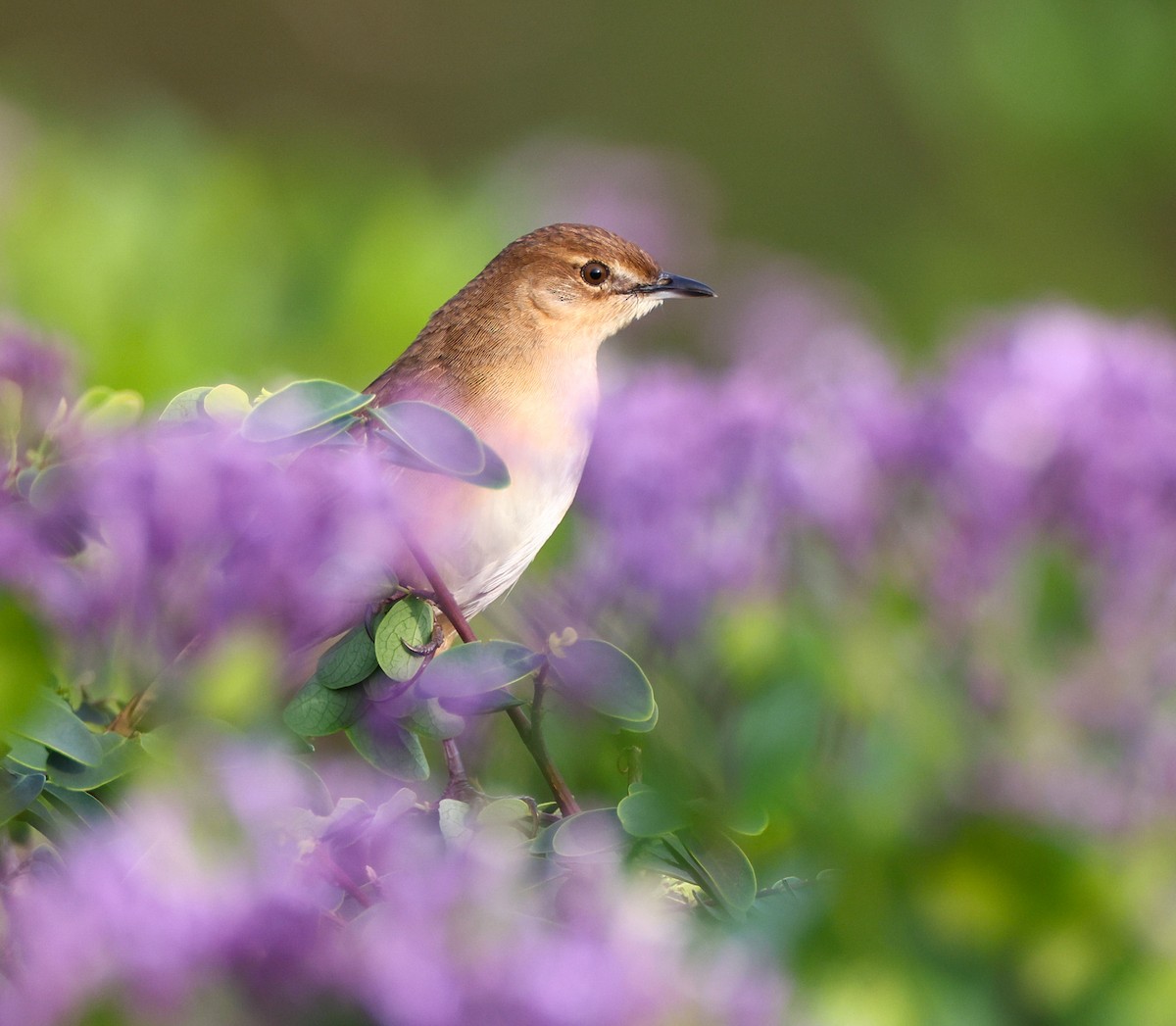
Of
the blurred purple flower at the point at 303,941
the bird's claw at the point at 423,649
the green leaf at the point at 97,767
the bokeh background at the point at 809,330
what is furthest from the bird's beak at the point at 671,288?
the blurred purple flower at the point at 303,941

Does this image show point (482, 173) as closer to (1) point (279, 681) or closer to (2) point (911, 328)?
(2) point (911, 328)

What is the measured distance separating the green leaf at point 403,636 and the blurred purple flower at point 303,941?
11.7 inches

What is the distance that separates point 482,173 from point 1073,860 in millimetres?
5340

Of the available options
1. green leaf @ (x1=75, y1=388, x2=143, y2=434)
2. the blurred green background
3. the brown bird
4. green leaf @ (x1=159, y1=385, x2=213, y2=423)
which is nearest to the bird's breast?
the brown bird

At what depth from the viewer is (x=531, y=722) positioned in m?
1.22

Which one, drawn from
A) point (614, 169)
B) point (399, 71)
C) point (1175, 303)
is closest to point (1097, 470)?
point (614, 169)

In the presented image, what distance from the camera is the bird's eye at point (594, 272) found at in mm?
3076

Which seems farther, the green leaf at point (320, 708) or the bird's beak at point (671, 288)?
the bird's beak at point (671, 288)

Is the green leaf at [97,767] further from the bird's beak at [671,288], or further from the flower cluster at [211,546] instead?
the bird's beak at [671,288]

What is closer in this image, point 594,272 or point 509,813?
point 509,813

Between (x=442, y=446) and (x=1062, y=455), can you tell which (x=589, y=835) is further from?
(x=1062, y=455)

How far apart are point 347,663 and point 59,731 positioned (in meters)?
0.26

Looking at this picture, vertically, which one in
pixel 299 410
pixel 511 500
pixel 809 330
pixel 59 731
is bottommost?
pixel 809 330

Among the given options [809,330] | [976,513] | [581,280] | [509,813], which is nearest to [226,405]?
[509,813]
